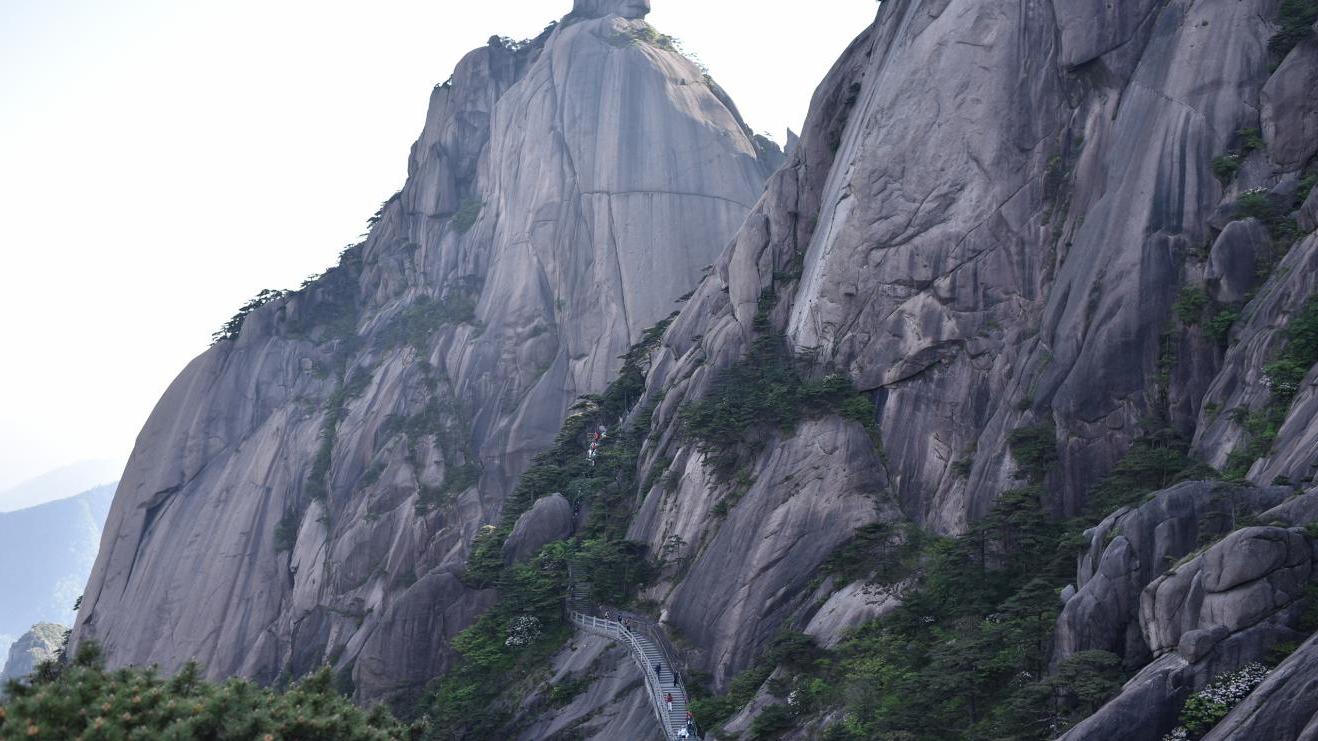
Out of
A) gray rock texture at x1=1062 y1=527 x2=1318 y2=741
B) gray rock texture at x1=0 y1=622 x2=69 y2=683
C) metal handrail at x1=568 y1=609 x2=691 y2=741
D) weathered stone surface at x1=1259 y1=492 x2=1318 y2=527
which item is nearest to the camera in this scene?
gray rock texture at x1=1062 y1=527 x2=1318 y2=741

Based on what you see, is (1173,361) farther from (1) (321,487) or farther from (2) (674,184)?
(1) (321,487)

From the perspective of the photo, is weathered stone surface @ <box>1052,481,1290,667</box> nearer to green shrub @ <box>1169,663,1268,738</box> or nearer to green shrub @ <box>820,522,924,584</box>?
green shrub @ <box>1169,663,1268,738</box>

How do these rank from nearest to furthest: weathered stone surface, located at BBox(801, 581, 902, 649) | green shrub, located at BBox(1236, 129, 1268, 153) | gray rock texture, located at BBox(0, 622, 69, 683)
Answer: green shrub, located at BBox(1236, 129, 1268, 153), weathered stone surface, located at BBox(801, 581, 902, 649), gray rock texture, located at BBox(0, 622, 69, 683)

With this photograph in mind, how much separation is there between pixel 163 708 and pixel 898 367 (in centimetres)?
2818

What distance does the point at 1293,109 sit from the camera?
37031 mm

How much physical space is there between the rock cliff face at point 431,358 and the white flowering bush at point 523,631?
14.9 m

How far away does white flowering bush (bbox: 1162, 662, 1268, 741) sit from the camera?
23078mm

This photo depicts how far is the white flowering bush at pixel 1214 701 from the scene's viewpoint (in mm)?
23078

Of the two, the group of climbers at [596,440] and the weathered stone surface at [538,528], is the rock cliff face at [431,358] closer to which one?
the group of climbers at [596,440]

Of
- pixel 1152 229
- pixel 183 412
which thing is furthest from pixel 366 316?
pixel 1152 229

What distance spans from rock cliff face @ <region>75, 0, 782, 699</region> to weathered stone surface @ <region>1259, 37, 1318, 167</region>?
38.4 m

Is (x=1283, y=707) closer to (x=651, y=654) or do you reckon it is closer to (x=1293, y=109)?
(x=1293, y=109)

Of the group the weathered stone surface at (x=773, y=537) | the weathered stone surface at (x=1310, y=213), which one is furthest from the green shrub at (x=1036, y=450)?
the weathered stone surface at (x=1310, y=213)

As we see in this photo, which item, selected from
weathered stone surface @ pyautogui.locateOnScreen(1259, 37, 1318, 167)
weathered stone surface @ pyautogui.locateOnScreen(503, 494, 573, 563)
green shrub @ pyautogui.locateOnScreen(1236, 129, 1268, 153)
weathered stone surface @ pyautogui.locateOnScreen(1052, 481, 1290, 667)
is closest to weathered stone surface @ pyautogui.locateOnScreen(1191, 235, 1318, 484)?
weathered stone surface @ pyautogui.locateOnScreen(1052, 481, 1290, 667)
